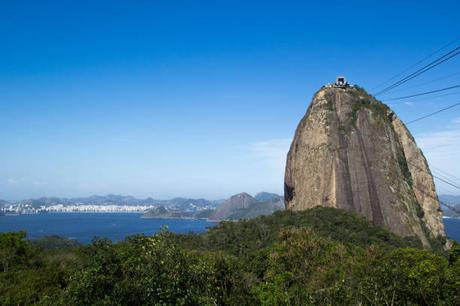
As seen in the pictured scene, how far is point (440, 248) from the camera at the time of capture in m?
63.8

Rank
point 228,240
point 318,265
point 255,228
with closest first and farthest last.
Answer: point 318,265
point 228,240
point 255,228

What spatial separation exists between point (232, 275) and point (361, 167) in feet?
135

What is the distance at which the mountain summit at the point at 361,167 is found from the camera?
62.0m

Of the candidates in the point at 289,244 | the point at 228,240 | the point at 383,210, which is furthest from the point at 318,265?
the point at 383,210

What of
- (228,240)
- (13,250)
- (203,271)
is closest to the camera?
(203,271)

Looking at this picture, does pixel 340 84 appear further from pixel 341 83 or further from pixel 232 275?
pixel 232 275

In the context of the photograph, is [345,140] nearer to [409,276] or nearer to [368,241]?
[368,241]

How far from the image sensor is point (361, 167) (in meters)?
63.4

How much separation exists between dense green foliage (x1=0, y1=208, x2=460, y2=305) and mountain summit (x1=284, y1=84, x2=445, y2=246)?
20.7 ft

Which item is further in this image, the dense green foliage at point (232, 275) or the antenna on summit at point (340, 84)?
the antenna on summit at point (340, 84)

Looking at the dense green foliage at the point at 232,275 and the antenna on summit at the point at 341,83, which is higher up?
the antenna on summit at the point at 341,83

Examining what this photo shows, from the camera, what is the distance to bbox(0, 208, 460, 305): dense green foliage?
12.6 meters

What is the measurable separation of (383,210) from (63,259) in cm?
4665

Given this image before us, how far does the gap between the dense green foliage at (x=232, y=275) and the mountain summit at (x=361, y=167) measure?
631 centimetres
